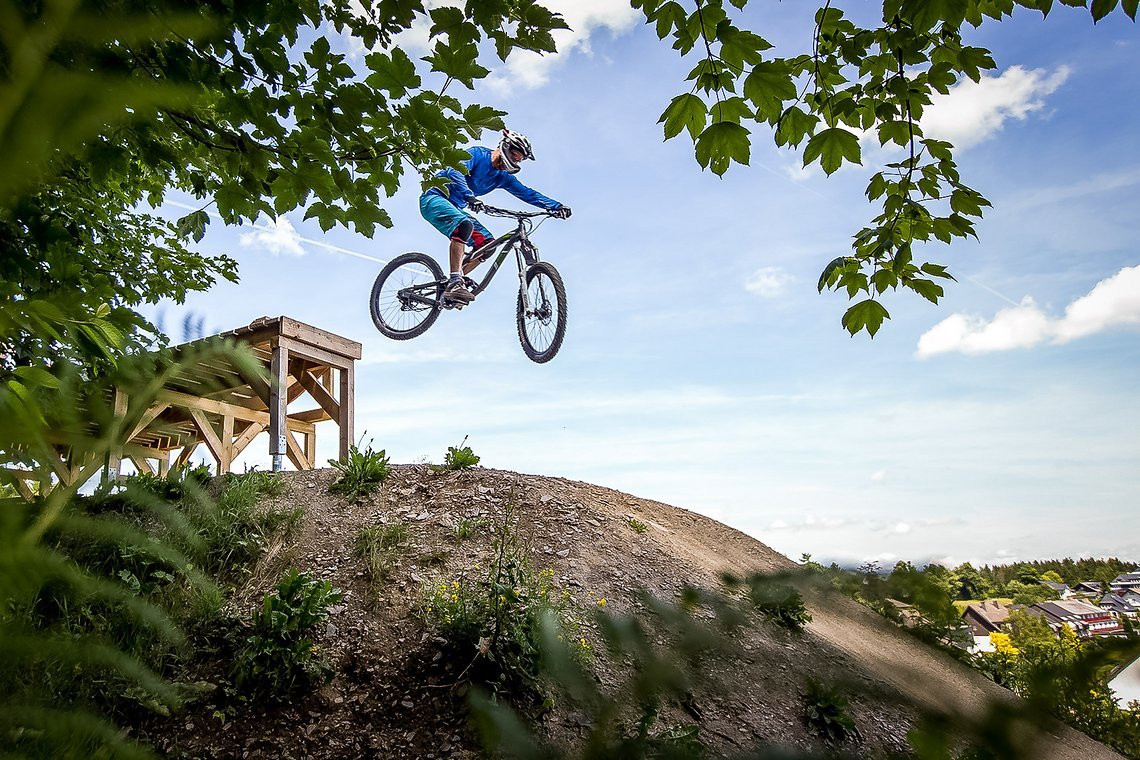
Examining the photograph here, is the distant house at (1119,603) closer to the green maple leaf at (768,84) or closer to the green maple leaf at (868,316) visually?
the green maple leaf at (768,84)

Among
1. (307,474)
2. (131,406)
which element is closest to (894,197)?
(131,406)

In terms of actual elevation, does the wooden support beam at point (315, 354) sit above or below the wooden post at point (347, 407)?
above

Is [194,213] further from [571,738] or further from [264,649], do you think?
[571,738]

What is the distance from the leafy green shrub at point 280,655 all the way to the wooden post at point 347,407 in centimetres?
402

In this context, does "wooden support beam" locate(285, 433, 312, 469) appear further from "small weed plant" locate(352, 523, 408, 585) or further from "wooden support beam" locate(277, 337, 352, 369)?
"small weed plant" locate(352, 523, 408, 585)

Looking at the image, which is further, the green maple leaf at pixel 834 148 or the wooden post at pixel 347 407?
the wooden post at pixel 347 407

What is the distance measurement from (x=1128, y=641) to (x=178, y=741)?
3.34 metres

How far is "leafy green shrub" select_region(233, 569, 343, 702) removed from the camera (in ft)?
9.47

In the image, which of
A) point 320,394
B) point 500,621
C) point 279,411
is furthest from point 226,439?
point 500,621

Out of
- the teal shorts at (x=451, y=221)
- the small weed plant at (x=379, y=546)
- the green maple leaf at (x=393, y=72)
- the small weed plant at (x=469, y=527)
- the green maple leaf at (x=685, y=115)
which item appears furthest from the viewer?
the teal shorts at (x=451, y=221)

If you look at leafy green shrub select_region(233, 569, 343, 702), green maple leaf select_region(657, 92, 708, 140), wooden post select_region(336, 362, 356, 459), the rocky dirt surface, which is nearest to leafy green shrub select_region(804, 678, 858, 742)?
the rocky dirt surface

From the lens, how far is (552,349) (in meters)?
5.98

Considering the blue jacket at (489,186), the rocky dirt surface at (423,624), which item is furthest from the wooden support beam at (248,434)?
the blue jacket at (489,186)

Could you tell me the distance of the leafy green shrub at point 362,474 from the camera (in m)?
4.71
